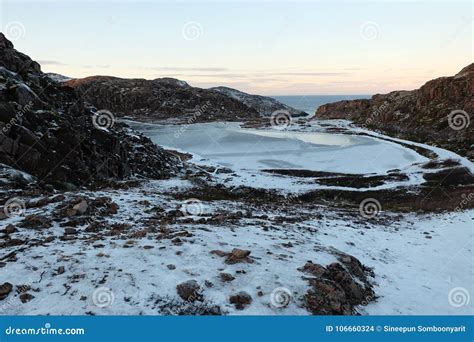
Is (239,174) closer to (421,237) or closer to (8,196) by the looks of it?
(421,237)

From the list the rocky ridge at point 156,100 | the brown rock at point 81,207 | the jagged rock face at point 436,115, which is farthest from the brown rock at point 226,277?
the rocky ridge at point 156,100

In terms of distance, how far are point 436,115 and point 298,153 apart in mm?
50487

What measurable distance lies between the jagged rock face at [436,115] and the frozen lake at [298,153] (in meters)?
11.7

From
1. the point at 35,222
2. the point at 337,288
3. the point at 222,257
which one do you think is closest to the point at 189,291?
the point at 222,257

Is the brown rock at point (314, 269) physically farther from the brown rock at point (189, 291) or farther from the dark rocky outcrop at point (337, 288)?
the brown rock at point (189, 291)

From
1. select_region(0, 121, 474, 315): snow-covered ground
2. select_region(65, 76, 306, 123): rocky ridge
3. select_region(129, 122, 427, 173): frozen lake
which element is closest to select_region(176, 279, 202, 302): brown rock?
select_region(0, 121, 474, 315): snow-covered ground

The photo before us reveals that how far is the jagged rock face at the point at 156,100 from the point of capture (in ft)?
503

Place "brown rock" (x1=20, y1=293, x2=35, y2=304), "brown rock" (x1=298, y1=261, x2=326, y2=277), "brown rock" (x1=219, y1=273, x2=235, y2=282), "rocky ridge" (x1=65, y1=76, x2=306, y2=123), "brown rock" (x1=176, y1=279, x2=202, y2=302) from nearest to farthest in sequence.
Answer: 1. "brown rock" (x1=20, y1=293, x2=35, y2=304)
2. "brown rock" (x1=176, y1=279, x2=202, y2=302)
3. "brown rock" (x1=219, y1=273, x2=235, y2=282)
4. "brown rock" (x1=298, y1=261, x2=326, y2=277)
5. "rocky ridge" (x1=65, y1=76, x2=306, y2=123)

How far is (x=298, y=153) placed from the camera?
2267 inches

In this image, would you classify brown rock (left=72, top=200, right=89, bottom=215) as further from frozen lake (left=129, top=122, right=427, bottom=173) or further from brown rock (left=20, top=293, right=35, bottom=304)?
frozen lake (left=129, top=122, right=427, bottom=173)

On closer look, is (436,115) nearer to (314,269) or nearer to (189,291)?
(314,269)

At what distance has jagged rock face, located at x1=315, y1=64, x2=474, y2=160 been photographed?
234 ft

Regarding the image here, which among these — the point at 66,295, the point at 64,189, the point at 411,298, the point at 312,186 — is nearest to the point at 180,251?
the point at 66,295

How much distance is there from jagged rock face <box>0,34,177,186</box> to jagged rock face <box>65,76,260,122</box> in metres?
113
